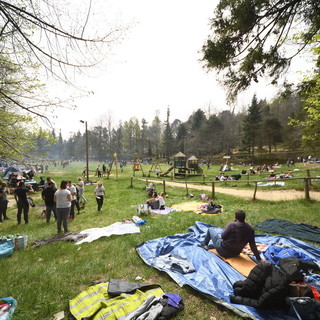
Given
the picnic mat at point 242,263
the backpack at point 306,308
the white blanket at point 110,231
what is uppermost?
the backpack at point 306,308

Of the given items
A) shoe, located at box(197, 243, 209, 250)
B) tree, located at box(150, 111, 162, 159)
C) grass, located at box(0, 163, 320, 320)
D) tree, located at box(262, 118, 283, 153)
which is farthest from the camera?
tree, located at box(150, 111, 162, 159)

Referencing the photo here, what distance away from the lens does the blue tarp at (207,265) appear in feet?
8.97

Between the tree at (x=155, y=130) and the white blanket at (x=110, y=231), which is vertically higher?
the tree at (x=155, y=130)

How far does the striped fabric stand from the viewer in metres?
2.65

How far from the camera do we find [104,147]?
248 feet

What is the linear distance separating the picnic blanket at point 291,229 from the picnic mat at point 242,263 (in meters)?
2.10

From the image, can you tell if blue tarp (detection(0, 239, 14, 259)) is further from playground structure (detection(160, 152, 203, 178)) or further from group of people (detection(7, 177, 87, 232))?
playground structure (detection(160, 152, 203, 178))

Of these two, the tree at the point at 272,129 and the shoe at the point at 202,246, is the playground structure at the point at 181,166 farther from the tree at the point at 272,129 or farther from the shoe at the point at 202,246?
the shoe at the point at 202,246

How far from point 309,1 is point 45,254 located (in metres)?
7.88

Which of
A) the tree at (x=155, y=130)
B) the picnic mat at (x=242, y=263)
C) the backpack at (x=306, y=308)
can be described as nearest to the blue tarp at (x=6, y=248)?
the picnic mat at (x=242, y=263)

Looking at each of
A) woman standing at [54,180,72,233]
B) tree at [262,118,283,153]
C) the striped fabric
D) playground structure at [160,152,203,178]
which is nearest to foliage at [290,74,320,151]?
the striped fabric

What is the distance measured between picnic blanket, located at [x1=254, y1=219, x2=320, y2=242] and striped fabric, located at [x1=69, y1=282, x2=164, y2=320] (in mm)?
4428

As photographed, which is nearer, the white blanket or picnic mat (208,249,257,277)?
picnic mat (208,249,257,277)

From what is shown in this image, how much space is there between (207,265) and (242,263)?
0.78 meters
